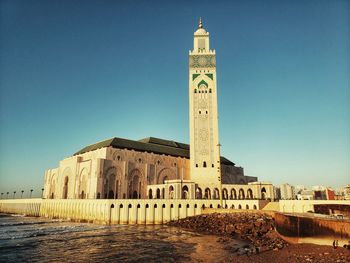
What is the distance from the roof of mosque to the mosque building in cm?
29

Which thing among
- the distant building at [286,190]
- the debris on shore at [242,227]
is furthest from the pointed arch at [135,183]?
the distant building at [286,190]

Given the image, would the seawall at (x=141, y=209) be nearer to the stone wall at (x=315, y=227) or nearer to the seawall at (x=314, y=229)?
the stone wall at (x=315, y=227)

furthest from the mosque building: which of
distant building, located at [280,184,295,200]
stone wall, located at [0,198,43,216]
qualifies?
distant building, located at [280,184,295,200]

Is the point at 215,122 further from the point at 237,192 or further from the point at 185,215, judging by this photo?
the point at 185,215

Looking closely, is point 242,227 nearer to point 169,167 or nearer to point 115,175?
point 115,175

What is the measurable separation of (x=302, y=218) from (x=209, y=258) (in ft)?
22.4

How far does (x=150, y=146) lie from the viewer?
70188 millimetres

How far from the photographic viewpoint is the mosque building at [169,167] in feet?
182

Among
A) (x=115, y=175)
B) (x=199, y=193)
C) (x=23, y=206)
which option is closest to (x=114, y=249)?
(x=115, y=175)

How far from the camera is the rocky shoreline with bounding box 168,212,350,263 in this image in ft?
50.1

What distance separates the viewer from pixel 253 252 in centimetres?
1842

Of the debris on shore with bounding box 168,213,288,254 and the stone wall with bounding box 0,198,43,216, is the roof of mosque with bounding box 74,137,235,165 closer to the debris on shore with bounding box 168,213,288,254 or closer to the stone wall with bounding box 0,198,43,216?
the stone wall with bounding box 0,198,43,216

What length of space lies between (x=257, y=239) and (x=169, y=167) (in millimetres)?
44955

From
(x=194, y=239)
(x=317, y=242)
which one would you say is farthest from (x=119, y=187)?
(x=317, y=242)
